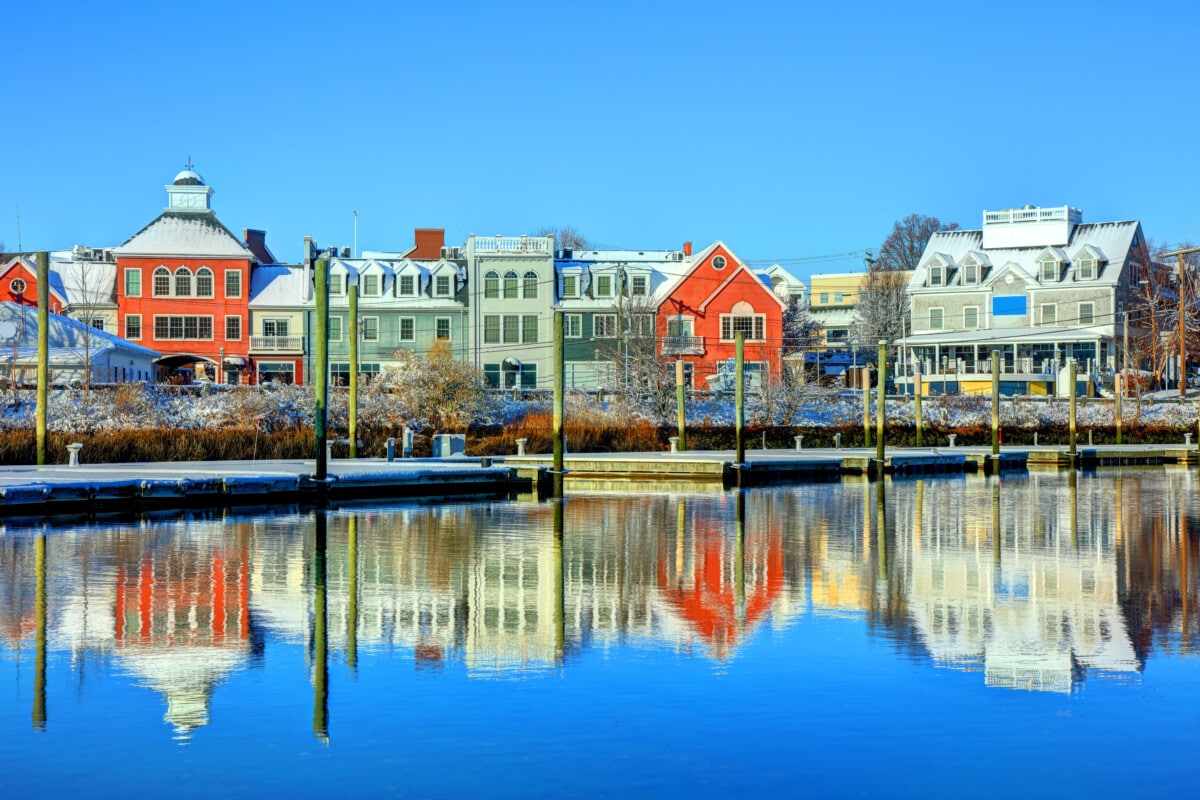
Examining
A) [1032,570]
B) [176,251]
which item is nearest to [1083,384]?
[176,251]

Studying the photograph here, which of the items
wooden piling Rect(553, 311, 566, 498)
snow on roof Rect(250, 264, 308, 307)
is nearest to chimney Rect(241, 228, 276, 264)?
snow on roof Rect(250, 264, 308, 307)

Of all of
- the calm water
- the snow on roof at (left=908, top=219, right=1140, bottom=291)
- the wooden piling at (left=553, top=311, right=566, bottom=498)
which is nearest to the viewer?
the calm water

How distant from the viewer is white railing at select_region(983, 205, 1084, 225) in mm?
82812

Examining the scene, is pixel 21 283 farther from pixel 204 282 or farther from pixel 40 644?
pixel 40 644

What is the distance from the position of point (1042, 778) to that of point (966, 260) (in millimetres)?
75812

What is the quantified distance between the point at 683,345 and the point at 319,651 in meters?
62.7

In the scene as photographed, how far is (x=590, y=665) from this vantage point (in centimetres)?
1252

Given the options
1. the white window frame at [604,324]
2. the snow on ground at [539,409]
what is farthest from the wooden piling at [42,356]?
the white window frame at [604,324]

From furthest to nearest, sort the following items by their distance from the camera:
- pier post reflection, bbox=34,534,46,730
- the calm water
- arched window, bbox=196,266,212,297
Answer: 1. arched window, bbox=196,266,212,297
2. pier post reflection, bbox=34,534,46,730
3. the calm water

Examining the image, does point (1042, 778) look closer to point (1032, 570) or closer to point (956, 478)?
point (1032, 570)

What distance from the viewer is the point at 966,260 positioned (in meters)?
82.2

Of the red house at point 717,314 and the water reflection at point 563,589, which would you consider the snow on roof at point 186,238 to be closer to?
the red house at point 717,314

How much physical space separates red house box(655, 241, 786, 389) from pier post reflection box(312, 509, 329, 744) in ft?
179

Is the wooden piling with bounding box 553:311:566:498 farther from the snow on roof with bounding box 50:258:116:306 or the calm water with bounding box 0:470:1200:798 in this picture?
the snow on roof with bounding box 50:258:116:306
